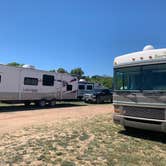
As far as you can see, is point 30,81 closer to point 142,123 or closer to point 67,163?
point 142,123

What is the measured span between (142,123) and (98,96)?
54.6 ft

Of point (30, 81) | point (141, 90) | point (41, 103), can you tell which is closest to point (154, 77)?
point (141, 90)

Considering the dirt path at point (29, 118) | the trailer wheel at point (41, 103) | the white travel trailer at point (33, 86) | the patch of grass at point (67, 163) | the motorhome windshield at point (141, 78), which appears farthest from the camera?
the trailer wheel at point (41, 103)

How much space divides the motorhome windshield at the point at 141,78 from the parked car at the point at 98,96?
15442 mm

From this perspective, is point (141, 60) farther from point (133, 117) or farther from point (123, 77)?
point (133, 117)

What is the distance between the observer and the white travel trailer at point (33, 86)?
53.3 feet

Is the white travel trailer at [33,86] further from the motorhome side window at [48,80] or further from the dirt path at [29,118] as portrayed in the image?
the dirt path at [29,118]

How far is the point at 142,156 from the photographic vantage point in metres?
5.82

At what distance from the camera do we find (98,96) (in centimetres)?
2400

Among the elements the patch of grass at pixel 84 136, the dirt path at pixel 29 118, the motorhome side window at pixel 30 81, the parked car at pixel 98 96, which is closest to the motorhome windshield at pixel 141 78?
the patch of grass at pixel 84 136

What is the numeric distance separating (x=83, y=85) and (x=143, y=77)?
20.7 metres

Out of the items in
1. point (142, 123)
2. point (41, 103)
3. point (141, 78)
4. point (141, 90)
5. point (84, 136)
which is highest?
point (141, 78)

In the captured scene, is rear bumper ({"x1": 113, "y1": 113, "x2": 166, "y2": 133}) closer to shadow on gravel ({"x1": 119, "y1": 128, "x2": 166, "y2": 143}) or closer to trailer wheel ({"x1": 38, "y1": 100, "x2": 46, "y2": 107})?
shadow on gravel ({"x1": 119, "y1": 128, "x2": 166, "y2": 143})

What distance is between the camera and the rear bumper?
272 inches
